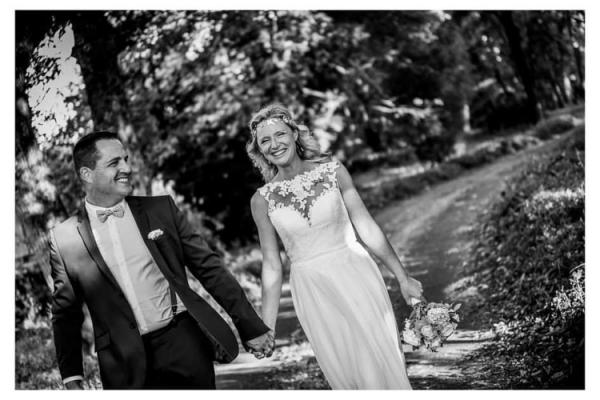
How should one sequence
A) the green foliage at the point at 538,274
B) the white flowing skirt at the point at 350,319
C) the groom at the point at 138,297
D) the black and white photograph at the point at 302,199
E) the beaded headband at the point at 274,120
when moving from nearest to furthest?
→ the groom at the point at 138,297, the black and white photograph at the point at 302,199, the white flowing skirt at the point at 350,319, the beaded headband at the point at 274,120, the green foliage at the point at 538,274

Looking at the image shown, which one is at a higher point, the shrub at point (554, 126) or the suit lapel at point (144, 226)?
the shrub at point (554, 126)

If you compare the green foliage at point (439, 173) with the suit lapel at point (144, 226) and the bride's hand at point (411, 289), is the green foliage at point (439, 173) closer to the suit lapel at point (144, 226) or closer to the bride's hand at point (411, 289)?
the bride's hand at point (411, 289)

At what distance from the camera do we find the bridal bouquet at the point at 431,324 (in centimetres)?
358

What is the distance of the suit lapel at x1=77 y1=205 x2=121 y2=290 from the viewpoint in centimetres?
320

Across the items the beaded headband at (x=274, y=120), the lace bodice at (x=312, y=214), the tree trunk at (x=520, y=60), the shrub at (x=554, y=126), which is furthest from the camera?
the tree trunk at (x=520, y=60)

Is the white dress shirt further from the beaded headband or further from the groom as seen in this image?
the beaded headband

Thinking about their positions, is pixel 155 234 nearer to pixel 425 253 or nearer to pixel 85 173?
pixel 85 173

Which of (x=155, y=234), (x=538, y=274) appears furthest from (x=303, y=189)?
(x=538, y=274)

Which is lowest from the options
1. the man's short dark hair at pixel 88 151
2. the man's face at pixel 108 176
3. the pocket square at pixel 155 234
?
the pocket square at pixel 155 234

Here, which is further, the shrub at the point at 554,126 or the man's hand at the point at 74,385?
the shrub at the point at 554,126

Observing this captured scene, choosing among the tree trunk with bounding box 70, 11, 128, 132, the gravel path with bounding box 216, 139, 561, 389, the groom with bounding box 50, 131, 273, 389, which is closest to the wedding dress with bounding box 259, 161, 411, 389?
the groom with bounding box 50, 131, 273, 389

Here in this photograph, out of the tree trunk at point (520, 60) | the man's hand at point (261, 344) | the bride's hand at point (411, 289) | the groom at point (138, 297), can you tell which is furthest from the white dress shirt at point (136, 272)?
the tree trunk at point (520, 60)

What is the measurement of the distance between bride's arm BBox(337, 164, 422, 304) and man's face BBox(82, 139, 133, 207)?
1.18 m

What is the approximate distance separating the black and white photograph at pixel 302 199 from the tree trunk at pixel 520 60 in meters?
0.02
